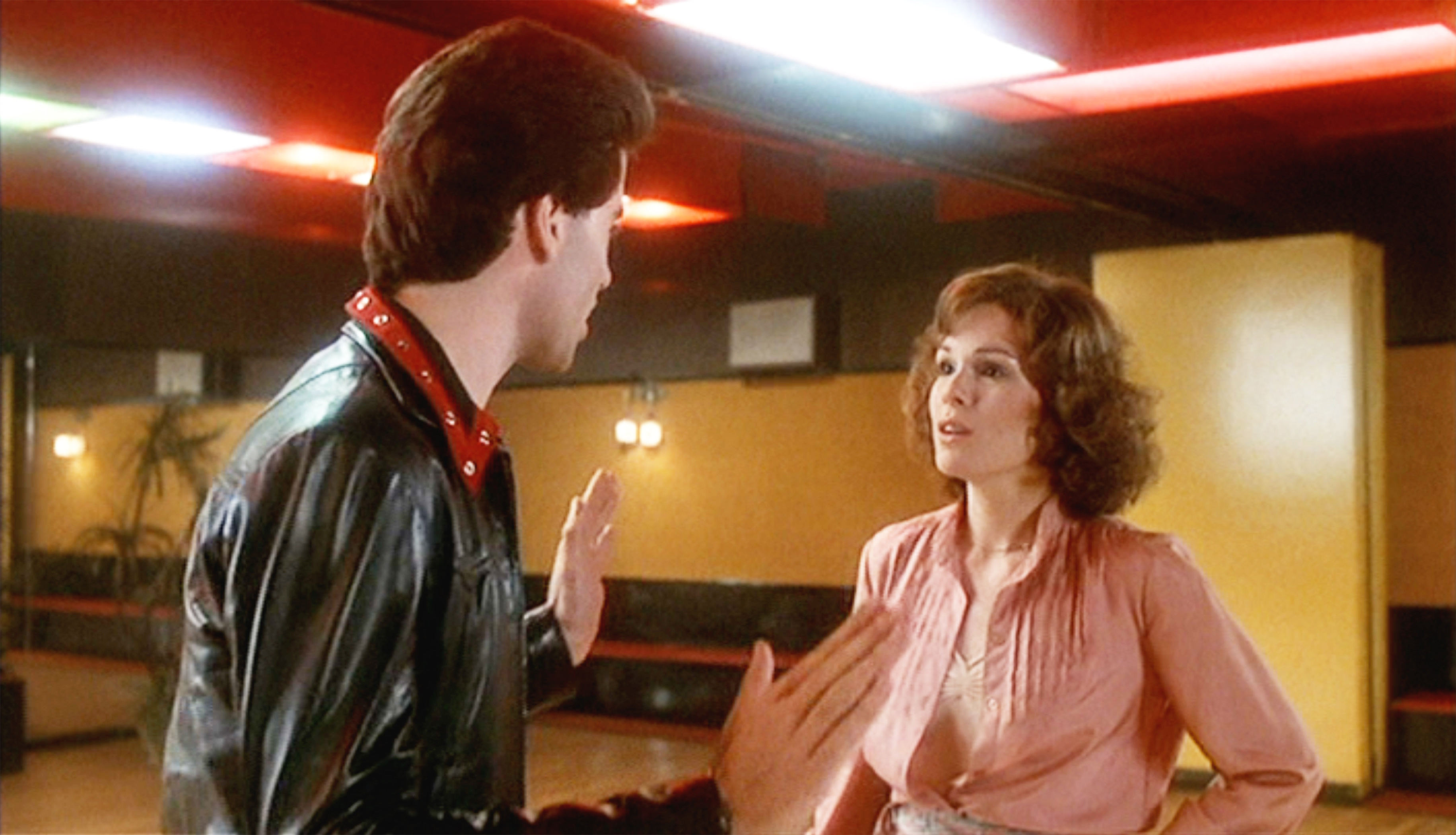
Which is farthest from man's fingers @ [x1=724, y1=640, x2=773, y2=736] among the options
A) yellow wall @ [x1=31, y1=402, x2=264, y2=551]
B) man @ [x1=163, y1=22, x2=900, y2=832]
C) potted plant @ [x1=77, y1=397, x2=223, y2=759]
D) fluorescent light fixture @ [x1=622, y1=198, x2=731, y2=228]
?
yellow wall @ [x1=31, y1=402, x2=264, y2=551]

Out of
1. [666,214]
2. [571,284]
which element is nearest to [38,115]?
[666,214]

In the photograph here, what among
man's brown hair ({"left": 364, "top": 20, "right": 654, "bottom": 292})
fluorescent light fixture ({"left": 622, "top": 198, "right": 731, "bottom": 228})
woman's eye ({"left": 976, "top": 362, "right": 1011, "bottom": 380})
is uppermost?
fluorescent light fixture ({"left": 622, "top": 198, "right": 731, "bottom": 228})

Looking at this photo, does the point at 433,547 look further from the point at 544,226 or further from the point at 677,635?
the point at 677,635

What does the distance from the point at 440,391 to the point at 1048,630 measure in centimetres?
88

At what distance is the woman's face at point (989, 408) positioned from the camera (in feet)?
5.81

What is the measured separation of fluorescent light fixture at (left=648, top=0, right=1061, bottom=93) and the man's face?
1.57m

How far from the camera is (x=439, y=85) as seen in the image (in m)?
0.98

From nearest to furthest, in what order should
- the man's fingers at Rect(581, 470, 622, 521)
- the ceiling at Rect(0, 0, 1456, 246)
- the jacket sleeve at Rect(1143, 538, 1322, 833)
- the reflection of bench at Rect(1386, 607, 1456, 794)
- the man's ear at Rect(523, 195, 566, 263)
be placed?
the man's ear at Rect(523, 195, 566, 263), the man's fingers at Rect(581, 470, 622, 521), the jacket sleeve at Rect(1143, 538, 1322, 833), the ceiling at Rect(0, 0, 1456, 246), the reflection of bench at Rect(1386, 607, 1456, 794)

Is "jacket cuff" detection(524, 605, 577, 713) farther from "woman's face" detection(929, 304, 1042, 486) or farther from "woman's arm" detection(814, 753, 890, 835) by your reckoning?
"woman's face" detection(929, 304, 1042, 486)

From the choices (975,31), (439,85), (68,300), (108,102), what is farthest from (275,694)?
(68,300)

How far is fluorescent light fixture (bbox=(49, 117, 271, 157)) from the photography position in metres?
4.34

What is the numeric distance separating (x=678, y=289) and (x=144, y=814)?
3.66m

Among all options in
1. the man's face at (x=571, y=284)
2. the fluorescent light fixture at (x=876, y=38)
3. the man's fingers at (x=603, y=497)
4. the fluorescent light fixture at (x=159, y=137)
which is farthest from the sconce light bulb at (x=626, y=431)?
the man's face at (x=571, y=284)

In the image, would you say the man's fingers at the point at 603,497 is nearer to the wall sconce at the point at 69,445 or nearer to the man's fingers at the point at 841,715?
the man's fingers at the point at 841,715
